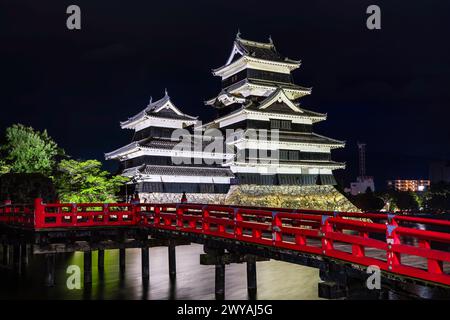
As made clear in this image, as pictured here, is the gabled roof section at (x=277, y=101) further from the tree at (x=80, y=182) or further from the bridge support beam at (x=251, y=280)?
the bridge support beam at (x=251, y=280)

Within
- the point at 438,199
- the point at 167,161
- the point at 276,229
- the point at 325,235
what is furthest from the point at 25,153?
the point at 438,199

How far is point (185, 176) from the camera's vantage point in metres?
44.8

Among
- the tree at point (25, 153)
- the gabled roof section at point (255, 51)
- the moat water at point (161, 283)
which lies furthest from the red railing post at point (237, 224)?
the gabled roof section at point (255, 51)

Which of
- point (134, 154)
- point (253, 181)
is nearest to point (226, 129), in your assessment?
point (253, 181)

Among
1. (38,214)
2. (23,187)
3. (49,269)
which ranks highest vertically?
(23,187)

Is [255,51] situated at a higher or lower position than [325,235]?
higher

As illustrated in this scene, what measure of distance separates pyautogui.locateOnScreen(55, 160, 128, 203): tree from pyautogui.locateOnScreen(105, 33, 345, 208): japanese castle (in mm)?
6453

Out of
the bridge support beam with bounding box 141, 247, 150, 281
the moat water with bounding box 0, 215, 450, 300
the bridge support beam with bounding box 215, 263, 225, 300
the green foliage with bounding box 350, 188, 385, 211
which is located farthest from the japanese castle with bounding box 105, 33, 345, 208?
the green foliage with bounding box 350, 188, 385, 211

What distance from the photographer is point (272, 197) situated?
47875 millimetres

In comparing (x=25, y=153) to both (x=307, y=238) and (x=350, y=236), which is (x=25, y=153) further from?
(x=350, y=236)

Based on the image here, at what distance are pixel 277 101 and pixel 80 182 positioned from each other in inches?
971

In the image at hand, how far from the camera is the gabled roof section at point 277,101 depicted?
1953 inches

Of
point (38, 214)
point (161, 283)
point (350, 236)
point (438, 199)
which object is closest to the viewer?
point (350, 236)

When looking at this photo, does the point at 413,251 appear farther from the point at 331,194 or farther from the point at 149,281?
the point at 331,194
